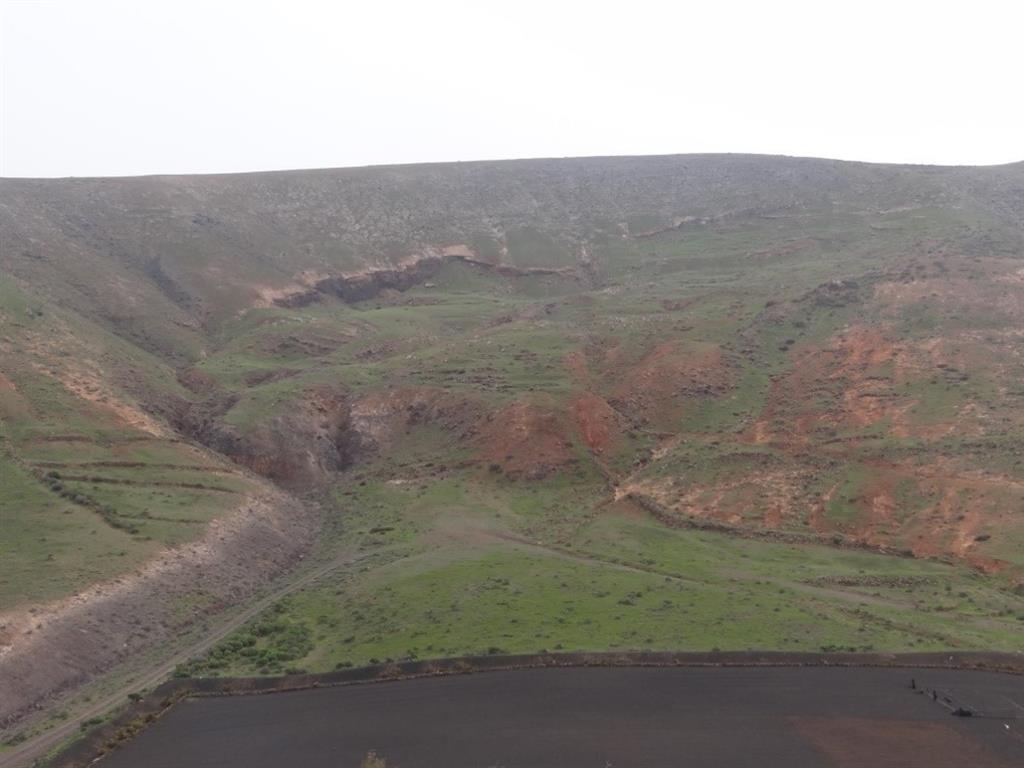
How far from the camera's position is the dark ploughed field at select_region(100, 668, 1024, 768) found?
26203mm

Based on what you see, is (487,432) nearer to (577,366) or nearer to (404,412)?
(404,412)

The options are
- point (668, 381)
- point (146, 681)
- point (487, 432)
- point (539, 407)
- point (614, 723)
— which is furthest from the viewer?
point (668, 381)

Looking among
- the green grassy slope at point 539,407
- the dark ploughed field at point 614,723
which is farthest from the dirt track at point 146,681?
the dark ploughed field at point 614,723

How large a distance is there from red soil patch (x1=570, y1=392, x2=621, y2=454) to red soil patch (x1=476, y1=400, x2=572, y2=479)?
1583 mm

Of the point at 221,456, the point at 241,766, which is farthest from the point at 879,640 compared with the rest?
the point at 221,456

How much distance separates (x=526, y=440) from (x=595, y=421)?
5945 millimetres

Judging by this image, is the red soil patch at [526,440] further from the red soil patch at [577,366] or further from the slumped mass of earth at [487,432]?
the red soil patch at [577,366]

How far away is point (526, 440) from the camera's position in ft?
210

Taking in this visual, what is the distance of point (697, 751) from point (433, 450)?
4210 cm

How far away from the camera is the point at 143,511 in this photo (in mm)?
49000

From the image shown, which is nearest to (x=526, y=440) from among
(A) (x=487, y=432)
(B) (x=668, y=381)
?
(A) (x=487, y=432)

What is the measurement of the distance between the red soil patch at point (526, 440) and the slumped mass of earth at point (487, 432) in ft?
0.76

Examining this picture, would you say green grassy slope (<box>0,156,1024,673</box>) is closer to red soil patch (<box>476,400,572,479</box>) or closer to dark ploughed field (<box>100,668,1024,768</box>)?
red soil patch (<box>476,400,572,479</box>)

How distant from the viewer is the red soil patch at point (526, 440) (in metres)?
62.0
